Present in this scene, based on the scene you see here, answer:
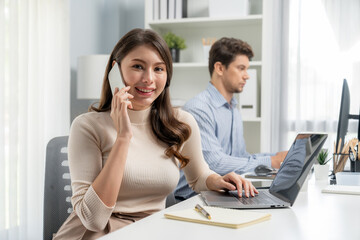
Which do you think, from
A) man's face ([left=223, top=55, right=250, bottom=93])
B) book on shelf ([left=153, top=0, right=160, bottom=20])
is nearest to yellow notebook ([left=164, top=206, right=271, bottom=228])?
man's face ([left=223, top=55, right=250, bottom=93])

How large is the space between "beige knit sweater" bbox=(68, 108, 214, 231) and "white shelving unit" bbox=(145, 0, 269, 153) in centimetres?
184

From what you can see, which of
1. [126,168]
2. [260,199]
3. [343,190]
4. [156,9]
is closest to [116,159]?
[126,168]

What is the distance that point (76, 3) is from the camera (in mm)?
3207

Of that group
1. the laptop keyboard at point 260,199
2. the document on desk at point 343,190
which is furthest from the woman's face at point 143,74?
the document on desk at point 343,190

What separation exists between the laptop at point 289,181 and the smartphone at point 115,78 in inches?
18.2

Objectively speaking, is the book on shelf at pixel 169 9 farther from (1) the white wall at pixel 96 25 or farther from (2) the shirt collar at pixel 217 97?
(2) the shirt collar at pixel 217 97

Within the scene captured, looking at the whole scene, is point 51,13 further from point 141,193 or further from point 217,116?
point 141,193

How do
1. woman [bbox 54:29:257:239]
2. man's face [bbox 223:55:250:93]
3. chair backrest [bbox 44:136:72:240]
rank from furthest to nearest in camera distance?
man's face [bbox 223:55:250:93], chair backrest [bbox 44:136:72:240], woman [bbox 54:29:257:239]

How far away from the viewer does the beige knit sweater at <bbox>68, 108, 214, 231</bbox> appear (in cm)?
124

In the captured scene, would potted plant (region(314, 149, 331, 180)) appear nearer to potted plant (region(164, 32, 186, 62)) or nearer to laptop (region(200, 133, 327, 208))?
laptop (region(200, 133, 327, 208))

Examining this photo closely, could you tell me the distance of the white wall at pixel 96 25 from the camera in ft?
10.5

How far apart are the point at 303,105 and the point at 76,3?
6.30ft

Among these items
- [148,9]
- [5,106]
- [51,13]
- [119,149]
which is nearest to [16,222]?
[5,106]

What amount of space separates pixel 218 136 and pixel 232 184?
116cm
